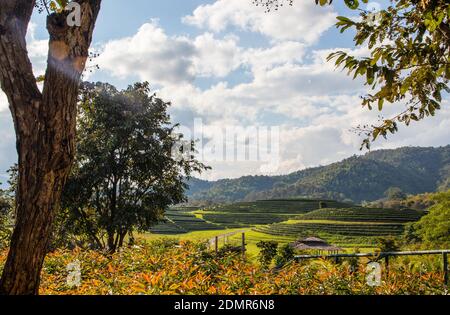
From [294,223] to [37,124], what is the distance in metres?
81.6

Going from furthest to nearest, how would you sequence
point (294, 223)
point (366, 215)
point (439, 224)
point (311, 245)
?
point (294, 223)
point (366, 215)
point (311, 245)
point (439, 224)

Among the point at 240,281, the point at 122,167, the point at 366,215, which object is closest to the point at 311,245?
the point at 122,167

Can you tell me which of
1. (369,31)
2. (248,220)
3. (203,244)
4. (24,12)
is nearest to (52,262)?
(203,244)

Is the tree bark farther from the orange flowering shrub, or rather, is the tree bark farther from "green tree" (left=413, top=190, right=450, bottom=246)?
"green tree" (left=413, top=190, right=450, bottom=246)

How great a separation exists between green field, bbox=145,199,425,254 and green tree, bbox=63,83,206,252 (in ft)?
83.7

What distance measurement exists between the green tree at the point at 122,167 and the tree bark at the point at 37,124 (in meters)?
14.0

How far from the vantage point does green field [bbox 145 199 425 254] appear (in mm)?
69312

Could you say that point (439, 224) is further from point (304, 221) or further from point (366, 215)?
point (304, 221)

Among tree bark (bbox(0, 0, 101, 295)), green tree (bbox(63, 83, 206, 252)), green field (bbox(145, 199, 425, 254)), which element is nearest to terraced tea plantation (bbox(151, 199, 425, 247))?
green field (bbox(145, 199, 425, 254))

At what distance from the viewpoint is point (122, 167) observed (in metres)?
18.7

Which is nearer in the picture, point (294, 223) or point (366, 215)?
point (366, 215)

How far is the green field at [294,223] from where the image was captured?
69.3 meters

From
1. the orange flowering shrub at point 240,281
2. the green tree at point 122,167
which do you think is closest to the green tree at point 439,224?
the green tree at point 122,167

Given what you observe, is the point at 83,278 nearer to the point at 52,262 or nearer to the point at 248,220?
the point at 52,262
